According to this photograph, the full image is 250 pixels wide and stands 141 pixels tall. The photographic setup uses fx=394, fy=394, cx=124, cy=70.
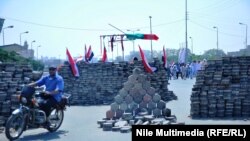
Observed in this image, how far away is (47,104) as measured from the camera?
978cm

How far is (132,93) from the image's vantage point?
1238 centimetres

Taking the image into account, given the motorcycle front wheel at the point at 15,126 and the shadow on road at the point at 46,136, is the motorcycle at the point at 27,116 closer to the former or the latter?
the motorcycle front wheel at the point at 15,126

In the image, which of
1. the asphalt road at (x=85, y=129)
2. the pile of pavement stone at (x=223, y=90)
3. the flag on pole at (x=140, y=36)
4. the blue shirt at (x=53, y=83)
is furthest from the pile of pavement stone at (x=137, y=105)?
the flag on pole at (x=140, y=36)

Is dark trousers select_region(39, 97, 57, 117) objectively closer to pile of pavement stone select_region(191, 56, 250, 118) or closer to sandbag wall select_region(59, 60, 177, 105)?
pile of pavement stone select_region(191, 56, 250, 118)

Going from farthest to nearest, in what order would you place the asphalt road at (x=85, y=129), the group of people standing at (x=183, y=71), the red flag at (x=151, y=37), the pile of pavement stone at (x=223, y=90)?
the group of people standing at (x=183, y=71), the red flag at (x=151, y=37), the pile of pavement stone at (x=223, y=90), the asphalt road at (x=85, y=129)

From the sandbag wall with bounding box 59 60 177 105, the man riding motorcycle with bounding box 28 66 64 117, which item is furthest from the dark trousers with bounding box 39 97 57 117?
the sandbag wall with bounding box 59 60 177 105

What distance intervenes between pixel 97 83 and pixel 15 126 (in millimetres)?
9042

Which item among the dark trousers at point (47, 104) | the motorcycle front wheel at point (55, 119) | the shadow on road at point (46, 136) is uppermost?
the dark trousers at point (47, 104)

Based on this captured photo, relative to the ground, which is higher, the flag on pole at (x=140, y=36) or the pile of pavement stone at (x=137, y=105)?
the flag on pole at (x=140, y=36)

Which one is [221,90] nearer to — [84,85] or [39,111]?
[39,111]

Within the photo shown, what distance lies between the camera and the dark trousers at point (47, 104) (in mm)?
9751

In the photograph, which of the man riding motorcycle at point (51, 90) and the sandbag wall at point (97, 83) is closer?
the man riding motorcycle at point (51, 90)

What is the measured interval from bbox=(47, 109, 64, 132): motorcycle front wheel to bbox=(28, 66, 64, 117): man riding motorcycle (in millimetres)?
339

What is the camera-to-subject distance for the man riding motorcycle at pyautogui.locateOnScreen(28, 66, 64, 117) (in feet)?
32.0
